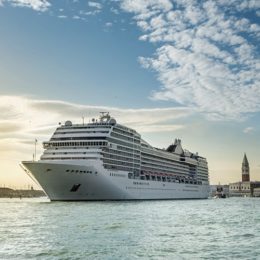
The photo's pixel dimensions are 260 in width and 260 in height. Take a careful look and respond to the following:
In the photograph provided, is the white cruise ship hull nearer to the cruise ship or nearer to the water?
the cruise ship

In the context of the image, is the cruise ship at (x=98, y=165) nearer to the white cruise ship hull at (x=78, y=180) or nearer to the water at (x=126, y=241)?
the white cruise ship hull at (x=78, y=180)

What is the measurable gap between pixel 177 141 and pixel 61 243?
129274 millimetres

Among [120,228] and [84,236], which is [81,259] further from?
[120,228]

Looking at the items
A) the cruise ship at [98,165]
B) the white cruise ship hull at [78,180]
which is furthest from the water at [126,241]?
the cruise ship at [98,165]

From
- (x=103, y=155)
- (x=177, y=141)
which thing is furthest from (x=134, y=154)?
(x=177, y=141)

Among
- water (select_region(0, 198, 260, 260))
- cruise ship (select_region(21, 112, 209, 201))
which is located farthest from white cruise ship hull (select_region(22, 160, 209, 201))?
water (select_region(0, 198, 260, 260))

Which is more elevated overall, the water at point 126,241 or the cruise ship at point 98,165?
the cruise ship at point 98,165

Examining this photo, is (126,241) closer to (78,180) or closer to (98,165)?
(78,180)

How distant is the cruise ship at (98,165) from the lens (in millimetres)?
83562

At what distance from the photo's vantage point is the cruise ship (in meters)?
83.6

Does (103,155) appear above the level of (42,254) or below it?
above

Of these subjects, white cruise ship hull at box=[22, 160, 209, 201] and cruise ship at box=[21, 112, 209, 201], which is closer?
white cruise ship hull at box=[22, 160, 209, 201]

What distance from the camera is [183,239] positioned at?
106 feet

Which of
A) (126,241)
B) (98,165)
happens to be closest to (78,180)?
(98,165)
